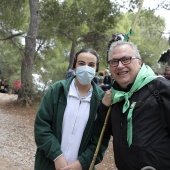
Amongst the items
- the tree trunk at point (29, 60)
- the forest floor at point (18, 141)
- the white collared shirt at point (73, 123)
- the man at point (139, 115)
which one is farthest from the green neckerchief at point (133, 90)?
the tree trunk at point (29, 60)

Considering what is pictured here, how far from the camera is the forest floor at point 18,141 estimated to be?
4.62 metres

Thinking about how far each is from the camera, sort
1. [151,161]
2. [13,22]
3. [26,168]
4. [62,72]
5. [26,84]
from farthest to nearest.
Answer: [62,72]
[13,22]
[26,84]
[26,168]
[151,161]

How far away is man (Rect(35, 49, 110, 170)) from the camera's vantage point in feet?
6.55

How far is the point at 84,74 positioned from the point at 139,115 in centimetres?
64

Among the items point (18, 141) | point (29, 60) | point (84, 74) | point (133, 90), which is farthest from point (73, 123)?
point (29, 60)

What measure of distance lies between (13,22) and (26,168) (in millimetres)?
8720

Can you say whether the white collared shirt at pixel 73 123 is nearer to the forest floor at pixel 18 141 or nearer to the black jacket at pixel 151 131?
the black jacket at pixel 151 131

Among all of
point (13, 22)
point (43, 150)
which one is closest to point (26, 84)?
point (13, 22)

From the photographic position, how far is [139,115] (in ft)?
5.37

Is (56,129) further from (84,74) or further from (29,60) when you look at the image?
(29,60)

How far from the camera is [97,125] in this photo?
6.91 ft

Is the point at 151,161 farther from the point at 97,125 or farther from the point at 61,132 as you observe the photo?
the point at 61,132

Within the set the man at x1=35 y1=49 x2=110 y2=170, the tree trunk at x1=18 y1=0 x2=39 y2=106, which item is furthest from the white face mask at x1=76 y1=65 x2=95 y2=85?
the tree trunk at x1=18 y1=0 x2=39 y2=106

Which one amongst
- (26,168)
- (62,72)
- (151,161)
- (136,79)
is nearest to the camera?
(151,161)
